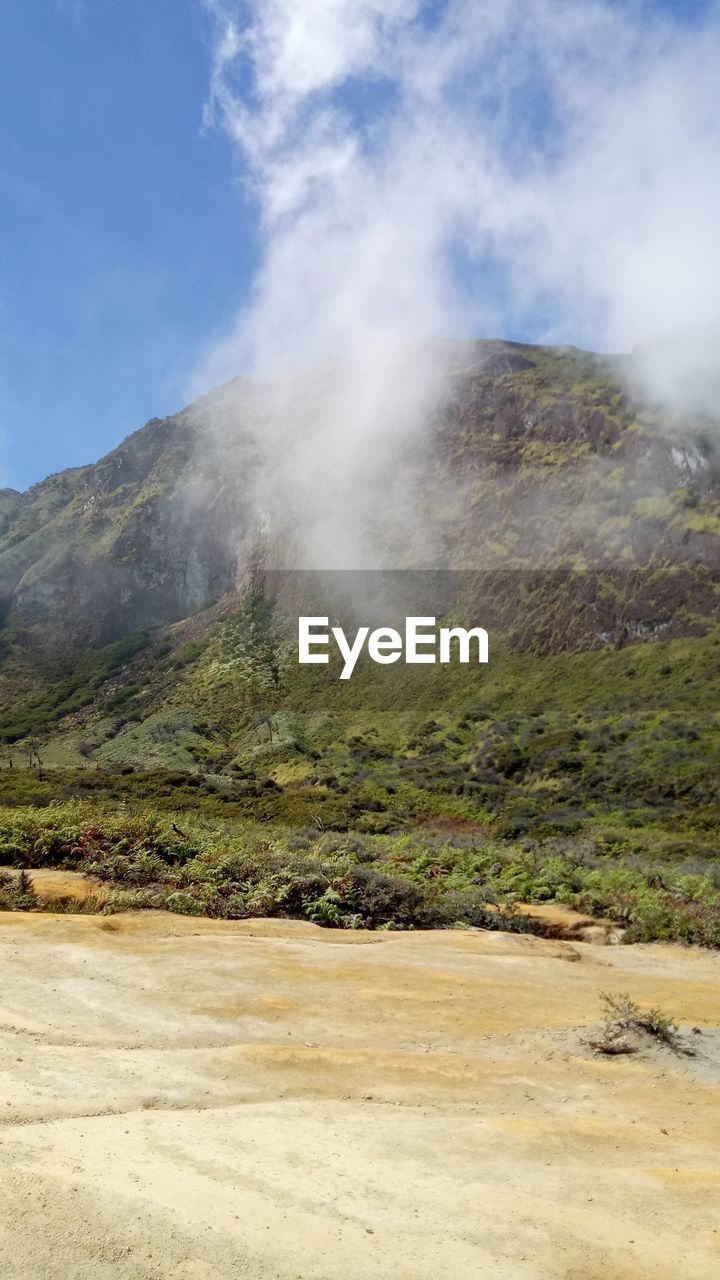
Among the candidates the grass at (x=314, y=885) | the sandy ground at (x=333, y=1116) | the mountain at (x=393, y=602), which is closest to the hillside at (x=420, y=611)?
the grass at (x=314, y=885)

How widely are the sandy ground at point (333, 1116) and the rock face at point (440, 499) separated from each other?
9552 cm

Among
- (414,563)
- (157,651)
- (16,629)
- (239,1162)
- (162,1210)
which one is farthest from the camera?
(16,629)

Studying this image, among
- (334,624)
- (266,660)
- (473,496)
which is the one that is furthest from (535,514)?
(266,660)

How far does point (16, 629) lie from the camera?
156000mm

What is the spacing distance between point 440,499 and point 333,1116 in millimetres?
131459

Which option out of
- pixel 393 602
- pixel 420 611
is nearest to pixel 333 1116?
pixel 420 611

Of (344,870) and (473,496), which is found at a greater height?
(473,496)

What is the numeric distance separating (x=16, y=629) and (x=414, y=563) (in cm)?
7902

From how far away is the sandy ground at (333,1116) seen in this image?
497cm

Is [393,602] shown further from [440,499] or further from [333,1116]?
[333,1116]

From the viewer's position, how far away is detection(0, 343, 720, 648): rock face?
116m

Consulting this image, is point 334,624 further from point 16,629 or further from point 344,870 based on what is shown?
point 344,870

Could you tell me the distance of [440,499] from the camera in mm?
135250

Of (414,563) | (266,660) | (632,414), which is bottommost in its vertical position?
(266,660)
